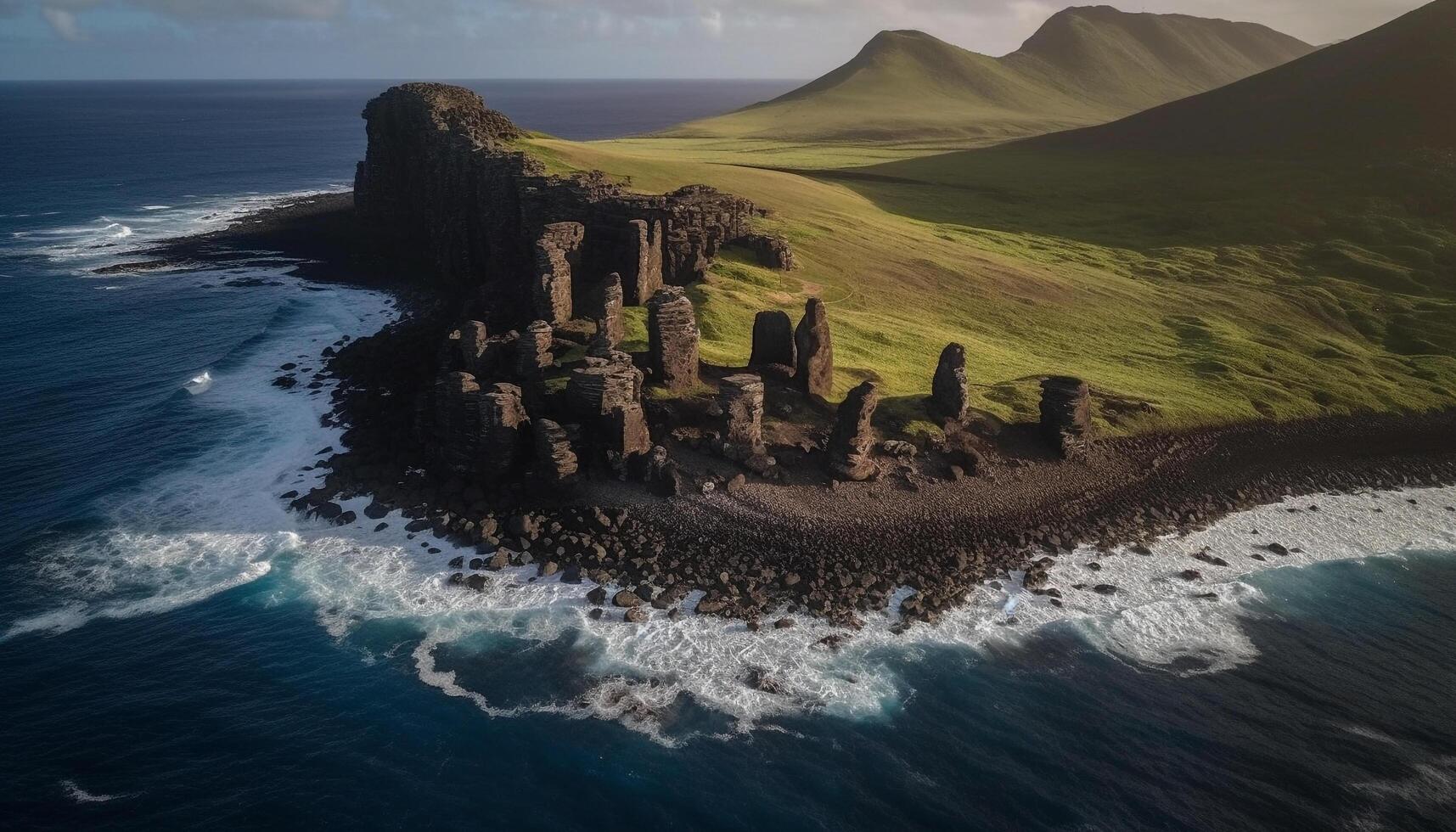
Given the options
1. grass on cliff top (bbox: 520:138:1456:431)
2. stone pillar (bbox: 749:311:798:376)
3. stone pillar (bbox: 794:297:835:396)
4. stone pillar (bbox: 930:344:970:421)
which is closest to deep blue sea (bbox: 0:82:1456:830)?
stone pillar (bbox: 930:344:970:421)

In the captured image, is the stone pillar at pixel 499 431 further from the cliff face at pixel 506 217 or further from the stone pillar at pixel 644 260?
the stone pillar at pixel 644 260

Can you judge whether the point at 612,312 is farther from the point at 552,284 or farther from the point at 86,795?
the point at 86,795

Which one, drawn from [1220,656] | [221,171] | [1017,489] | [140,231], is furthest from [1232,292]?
[221,171]

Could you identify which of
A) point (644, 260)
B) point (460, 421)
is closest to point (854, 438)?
point (460, 421)

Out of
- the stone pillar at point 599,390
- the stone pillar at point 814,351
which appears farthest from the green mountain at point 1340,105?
the stone pillar at point 599,390

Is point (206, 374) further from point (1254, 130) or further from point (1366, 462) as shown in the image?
point (1254, 130)

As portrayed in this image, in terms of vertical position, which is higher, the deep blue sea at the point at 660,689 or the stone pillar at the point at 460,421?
the stone pillar at the point at 460,421

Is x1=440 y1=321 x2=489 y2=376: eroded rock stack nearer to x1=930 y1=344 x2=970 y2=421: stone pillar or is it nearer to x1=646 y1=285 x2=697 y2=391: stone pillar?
x1=646 y1=285 x2=697 y2=391: stone pillar
